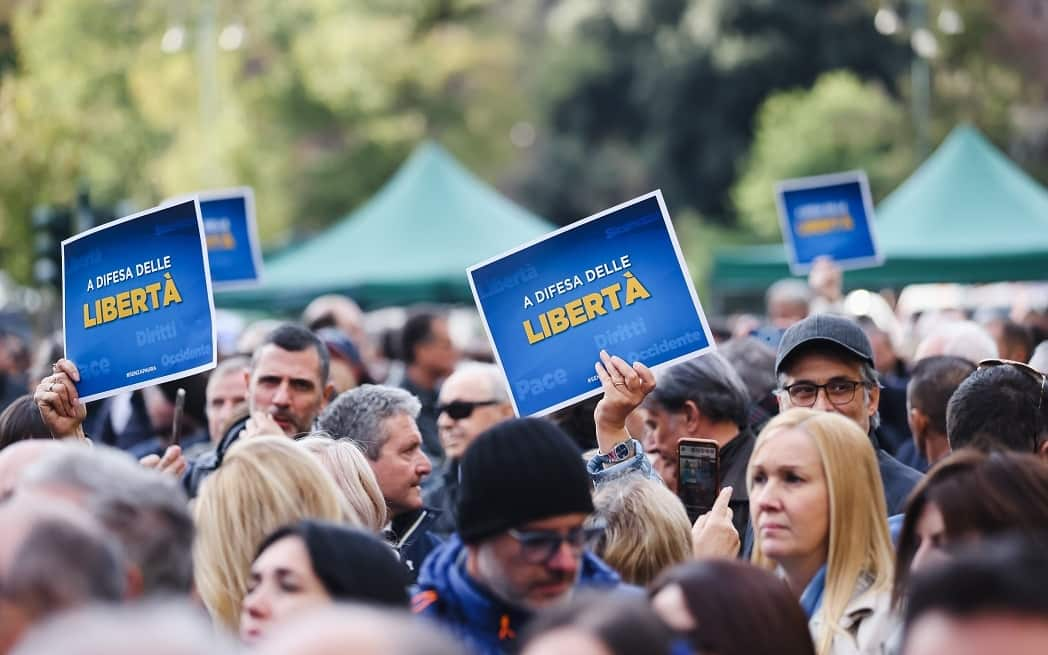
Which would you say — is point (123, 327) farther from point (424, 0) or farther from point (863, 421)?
point (424, 0)

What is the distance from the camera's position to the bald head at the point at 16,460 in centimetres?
480

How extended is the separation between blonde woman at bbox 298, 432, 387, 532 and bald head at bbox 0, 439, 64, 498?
37.7 inches

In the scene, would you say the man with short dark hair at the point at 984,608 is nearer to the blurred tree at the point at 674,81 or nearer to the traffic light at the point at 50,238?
the traffic light at the point at 50,238

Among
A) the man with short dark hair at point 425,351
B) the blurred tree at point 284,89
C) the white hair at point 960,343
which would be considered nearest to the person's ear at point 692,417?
the white hair at point 960,343

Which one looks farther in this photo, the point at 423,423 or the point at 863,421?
the point at 423,423

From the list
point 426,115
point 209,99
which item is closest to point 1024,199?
point 209,99

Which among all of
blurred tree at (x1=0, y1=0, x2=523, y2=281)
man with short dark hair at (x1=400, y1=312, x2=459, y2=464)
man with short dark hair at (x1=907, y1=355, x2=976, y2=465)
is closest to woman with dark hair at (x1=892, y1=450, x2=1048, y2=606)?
man with short dark hair at (x1=907, y1=355, x2=976, y2=465)

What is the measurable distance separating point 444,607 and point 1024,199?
16.5m

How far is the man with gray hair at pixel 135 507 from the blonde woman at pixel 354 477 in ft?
4.98

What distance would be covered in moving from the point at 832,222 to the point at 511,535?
949 cm

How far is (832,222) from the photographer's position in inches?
524

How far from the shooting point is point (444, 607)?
4.36 meters

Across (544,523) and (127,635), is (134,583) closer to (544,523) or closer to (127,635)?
(544,523)

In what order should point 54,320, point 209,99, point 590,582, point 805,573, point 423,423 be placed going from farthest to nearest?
point 209,99 < point 54,320 < point 423,423 < point 805,573 < point 590,582
